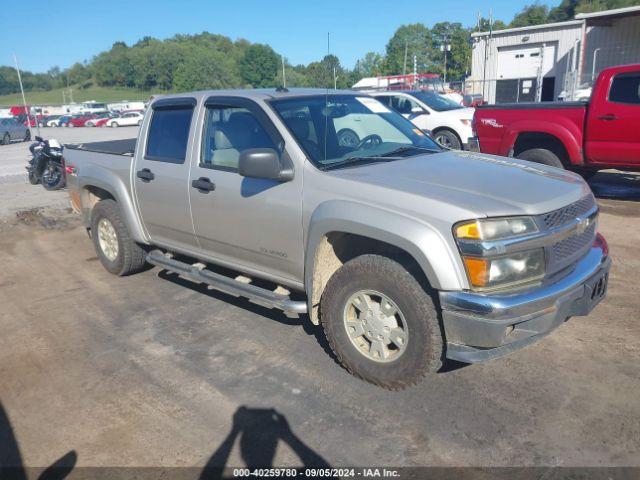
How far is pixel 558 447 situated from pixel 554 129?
6560 mm

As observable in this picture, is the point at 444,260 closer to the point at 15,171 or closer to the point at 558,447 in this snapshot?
the point at 558,447

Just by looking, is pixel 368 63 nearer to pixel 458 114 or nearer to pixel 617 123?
pixel 458 114

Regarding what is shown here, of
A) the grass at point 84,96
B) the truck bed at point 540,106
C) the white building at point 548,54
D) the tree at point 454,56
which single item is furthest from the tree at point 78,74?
the truck bed at point 540,106

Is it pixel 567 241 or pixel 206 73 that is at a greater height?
pixel 206 73

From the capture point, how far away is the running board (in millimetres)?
3820

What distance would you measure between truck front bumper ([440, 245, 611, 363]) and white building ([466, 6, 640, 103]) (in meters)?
24.6

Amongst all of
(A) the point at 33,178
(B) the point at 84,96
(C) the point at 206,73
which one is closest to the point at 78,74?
(B) the point at 84,96

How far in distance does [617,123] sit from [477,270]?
Result: 20.9ft

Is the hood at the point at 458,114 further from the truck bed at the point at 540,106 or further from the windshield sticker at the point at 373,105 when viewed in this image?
the windshield sticker at the point at 373,105

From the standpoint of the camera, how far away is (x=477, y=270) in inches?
114

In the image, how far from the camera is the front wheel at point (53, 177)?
1230 centimetres

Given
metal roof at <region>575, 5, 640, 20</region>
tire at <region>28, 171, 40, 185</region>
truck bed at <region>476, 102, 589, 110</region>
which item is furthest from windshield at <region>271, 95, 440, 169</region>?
metal roof at <region>575, 5, 640, 20</region>

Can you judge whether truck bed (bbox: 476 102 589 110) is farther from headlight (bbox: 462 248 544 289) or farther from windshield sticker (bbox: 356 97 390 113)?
headlight (bbox: 462 248 544 289)

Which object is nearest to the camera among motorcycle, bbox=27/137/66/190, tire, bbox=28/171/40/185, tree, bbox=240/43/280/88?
motorcycle, bbox=27/137/66/190
